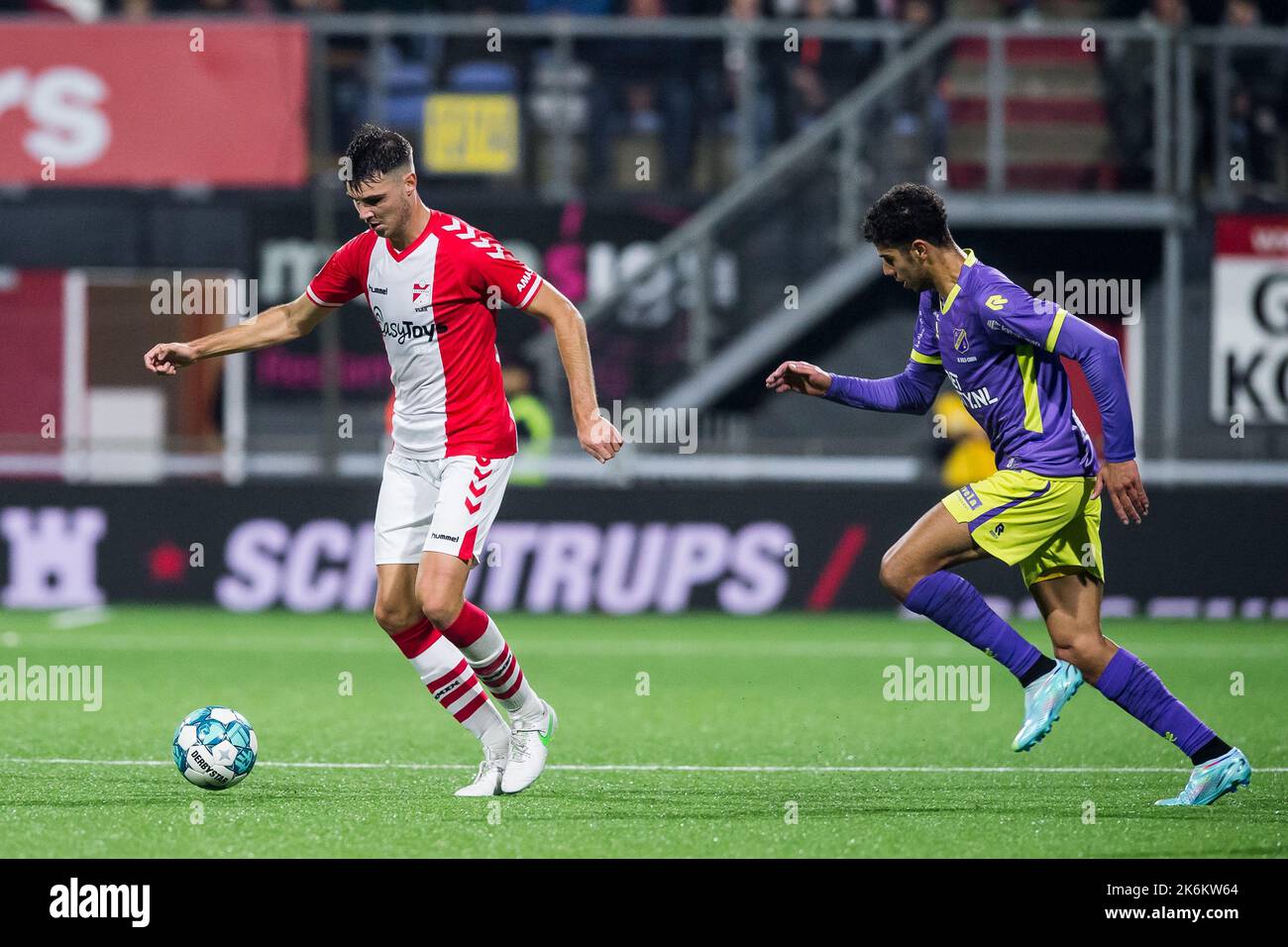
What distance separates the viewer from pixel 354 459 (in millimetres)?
15305

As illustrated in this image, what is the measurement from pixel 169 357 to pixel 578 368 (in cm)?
143

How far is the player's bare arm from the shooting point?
672 centimetres

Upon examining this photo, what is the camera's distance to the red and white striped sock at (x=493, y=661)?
7102mm

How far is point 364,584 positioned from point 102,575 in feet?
6.48

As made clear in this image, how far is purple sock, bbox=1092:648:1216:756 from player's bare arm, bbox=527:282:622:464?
1.86m

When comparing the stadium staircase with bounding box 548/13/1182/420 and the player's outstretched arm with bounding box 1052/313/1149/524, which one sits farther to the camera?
the stadium staircase with bounding box 548/13/1182/420

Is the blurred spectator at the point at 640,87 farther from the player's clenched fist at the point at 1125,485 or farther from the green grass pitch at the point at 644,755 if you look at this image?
the player's clenched fist at the point at 1125,485

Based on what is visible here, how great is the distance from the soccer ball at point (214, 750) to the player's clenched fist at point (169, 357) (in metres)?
1.20

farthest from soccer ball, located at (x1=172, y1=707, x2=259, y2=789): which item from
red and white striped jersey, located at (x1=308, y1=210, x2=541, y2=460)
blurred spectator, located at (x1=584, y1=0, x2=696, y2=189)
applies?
blurred spectator, located at (x1=584, y1=0, x2=696, y2=189)

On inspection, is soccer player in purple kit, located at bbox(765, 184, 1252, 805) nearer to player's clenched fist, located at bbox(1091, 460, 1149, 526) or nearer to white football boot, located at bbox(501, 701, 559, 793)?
player's clenched fist, located at bbox(1091, 460, 1149, 526)

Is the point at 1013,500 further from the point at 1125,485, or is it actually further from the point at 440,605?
the point at 440,605

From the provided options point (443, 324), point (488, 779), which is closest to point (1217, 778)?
point (488, 779)

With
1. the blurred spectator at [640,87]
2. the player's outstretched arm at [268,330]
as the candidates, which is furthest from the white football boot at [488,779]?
the blurred spectator at [640,87]

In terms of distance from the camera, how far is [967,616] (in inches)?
285
